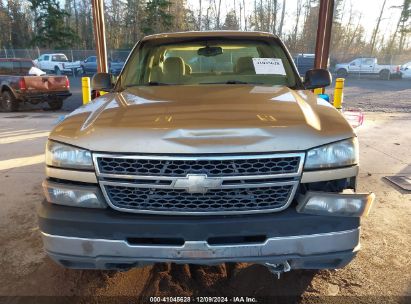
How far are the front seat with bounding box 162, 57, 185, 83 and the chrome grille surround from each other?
5.51 ft

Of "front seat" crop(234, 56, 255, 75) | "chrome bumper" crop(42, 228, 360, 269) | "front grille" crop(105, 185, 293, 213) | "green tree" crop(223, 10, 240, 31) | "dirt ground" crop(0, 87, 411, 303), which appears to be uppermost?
"green tree" crop(223, 10, 240, 31)

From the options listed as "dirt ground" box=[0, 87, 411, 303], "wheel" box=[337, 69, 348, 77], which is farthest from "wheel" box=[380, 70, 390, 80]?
"dirt ground" box=[0, 87, 411, 303]

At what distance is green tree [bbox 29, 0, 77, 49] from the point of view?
40.2m

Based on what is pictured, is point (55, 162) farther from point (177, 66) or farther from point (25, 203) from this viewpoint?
point (25, 203)

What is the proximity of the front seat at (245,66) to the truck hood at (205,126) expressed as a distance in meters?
0.91

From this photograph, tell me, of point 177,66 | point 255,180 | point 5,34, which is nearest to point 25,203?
point 177,66

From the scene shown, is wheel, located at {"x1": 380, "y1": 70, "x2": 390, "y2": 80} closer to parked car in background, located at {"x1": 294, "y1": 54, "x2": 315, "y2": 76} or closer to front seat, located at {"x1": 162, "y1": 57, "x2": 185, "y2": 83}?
parked car in background, located at {"x1": 294, "y1": 54, "x2": 315, "y2": 76}

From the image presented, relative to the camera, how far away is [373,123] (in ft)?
32.0

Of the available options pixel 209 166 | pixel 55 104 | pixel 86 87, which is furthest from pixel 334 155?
pixel 55 104

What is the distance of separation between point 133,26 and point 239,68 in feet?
138

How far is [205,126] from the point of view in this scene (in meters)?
2.09

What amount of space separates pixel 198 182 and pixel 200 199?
121 mm

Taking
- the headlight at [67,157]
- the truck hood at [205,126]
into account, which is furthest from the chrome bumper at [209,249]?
the truck hood at [205,126]

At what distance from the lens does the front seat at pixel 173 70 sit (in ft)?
11.7
